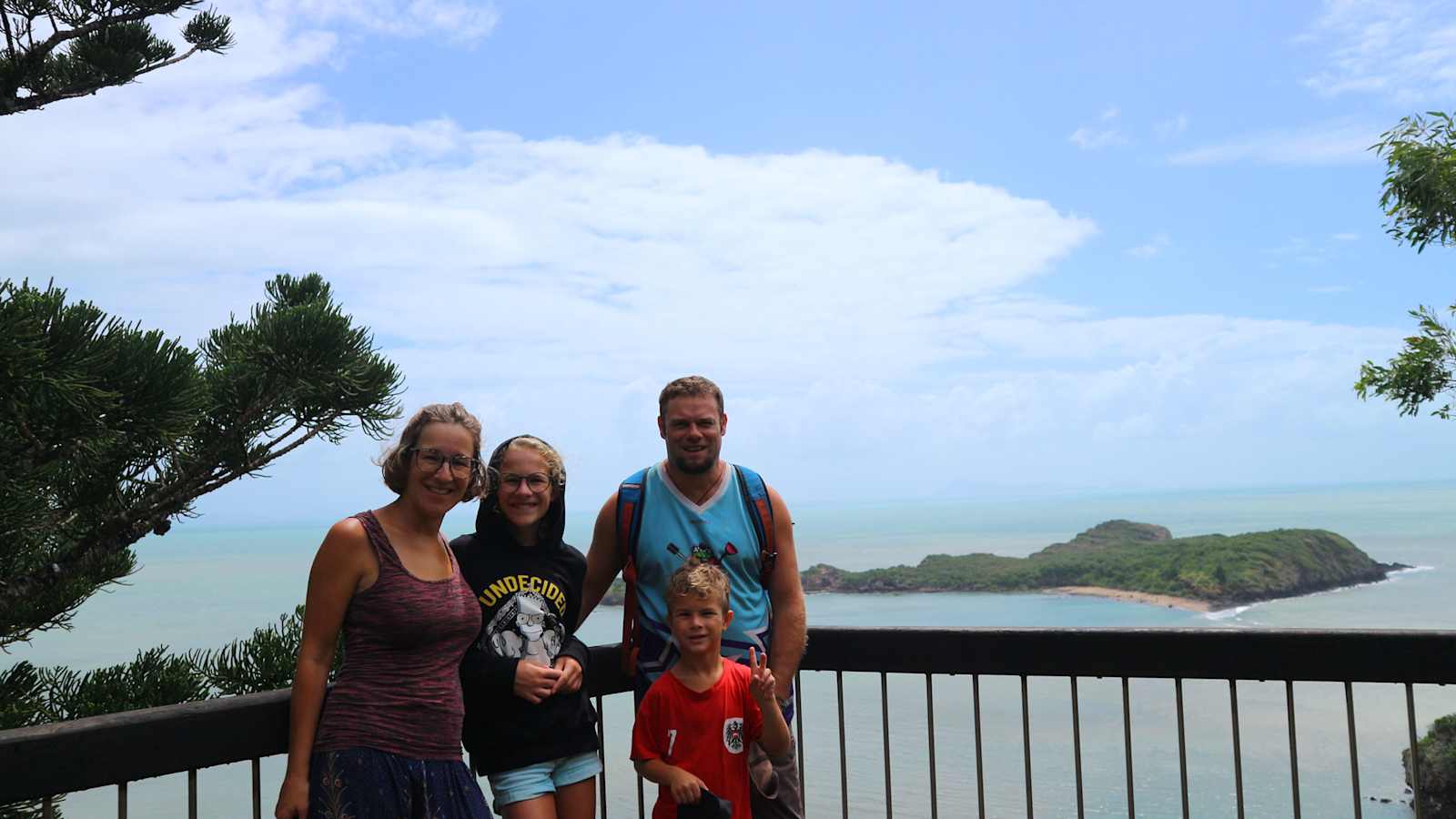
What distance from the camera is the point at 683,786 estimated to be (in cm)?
227

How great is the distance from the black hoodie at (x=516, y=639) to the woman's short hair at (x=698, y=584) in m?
0.21

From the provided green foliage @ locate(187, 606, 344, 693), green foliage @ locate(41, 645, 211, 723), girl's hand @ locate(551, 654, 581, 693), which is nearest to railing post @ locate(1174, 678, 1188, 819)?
girl's hand @ locate(551, 654, 581, 693)

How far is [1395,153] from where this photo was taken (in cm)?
772

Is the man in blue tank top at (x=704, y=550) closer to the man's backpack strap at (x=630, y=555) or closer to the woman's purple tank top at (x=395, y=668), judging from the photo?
the man's backpack strap at (x=630, y=555)

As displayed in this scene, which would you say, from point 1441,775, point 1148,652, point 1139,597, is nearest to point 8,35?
point 1148,652

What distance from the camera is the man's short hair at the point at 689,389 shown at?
8.50ft

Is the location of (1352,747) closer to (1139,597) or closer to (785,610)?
(785,610)

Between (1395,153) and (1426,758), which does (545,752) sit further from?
(1426,758)

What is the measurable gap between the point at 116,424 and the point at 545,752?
2254 mm

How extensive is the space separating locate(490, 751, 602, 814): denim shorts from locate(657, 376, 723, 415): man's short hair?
83 cm

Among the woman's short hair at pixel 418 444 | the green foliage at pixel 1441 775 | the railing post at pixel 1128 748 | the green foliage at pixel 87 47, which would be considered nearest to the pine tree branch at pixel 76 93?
the green foliage at pixel 87 47

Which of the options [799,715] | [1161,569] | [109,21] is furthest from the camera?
[1161,569]

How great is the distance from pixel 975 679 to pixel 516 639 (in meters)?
1.24

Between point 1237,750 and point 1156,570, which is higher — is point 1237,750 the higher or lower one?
the higher one
